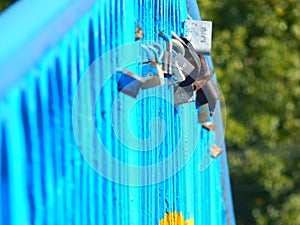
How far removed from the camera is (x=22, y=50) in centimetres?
124

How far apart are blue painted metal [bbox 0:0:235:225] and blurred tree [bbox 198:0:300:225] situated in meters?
3.37

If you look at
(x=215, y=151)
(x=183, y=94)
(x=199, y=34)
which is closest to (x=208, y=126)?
(x=215, y=151)

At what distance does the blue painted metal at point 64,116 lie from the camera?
123 centimetres

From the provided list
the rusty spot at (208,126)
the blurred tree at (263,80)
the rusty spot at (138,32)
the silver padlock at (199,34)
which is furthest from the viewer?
the blurred tree at (263,80)

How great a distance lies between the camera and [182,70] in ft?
7.09

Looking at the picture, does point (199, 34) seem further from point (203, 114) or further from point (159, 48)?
point (159, 48)

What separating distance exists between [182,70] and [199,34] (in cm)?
31

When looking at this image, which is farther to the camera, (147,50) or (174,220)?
(174,220)

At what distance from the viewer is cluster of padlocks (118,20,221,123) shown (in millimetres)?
1838

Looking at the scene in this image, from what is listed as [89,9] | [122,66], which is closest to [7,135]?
[89,9]

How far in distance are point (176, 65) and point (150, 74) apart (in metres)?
0.20

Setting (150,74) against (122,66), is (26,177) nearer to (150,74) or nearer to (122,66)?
(122,66)

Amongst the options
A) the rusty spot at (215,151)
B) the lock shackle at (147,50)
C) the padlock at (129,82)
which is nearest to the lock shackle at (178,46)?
the lock shackle at (147,50)

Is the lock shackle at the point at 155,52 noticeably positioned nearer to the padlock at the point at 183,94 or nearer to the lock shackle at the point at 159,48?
the lock shackle at the point at 159,48
